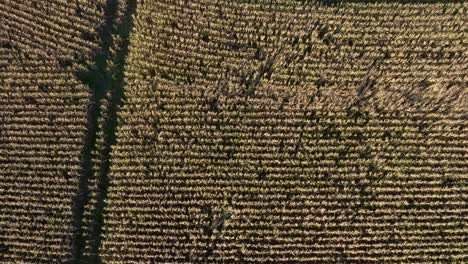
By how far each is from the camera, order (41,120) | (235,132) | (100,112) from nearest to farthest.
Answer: (235,132)
(100,112)
(41,120)

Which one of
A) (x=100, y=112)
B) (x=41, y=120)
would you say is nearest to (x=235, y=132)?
(x=100, y=112)

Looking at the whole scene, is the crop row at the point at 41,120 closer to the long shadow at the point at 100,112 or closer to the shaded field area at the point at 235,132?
the shaded field area at the point at 235,132

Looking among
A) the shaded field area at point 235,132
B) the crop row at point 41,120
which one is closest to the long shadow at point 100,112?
the shaded field area at point 235,132

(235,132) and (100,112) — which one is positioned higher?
(100,112)

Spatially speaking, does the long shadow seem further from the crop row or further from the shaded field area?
the crop row

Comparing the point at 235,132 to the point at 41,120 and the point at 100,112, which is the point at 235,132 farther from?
the point at 41,120
